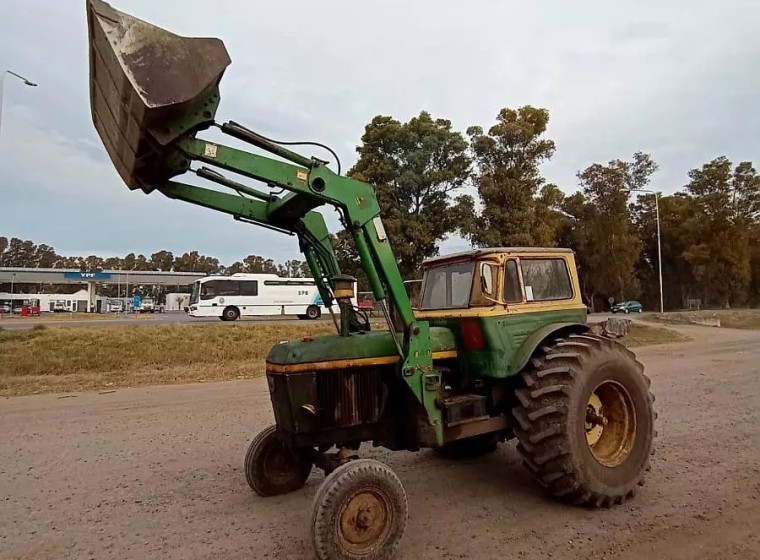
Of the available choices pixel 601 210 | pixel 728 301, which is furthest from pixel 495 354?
pixel 728 301

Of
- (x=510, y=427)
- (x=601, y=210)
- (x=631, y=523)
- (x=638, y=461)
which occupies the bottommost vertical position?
(x=631, y=523)

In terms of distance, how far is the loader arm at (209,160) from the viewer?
3232mm

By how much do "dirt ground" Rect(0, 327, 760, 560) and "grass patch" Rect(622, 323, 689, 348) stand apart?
13889 mm

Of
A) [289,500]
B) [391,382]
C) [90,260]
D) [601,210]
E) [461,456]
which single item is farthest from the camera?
[90,260]

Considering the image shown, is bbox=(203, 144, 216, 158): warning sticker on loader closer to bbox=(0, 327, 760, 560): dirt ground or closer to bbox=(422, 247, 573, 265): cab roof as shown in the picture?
bbox=(422, 247, 573, 265): cab roof

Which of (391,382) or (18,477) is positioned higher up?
(391,382)

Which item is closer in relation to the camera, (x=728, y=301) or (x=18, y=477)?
(x=18, y=477)

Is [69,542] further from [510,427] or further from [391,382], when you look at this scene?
[510,427]

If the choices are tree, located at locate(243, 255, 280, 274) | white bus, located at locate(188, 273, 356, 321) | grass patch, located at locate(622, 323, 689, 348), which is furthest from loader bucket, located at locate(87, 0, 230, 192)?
tree, located at locate(243, 255, 280, 274)

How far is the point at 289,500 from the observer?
184 inches

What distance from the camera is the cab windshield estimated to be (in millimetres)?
5055

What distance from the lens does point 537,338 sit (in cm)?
472

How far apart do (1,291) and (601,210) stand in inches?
2798

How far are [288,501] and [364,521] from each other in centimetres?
130
